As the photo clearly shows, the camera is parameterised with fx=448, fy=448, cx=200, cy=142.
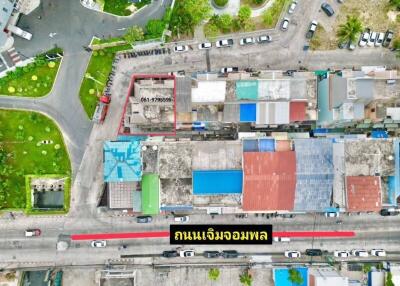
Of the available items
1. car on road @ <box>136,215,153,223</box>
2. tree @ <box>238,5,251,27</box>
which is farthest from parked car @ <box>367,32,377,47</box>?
car on road @ <box>136,215,153,223</box>

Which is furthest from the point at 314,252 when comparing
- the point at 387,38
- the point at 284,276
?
the point at 387,38

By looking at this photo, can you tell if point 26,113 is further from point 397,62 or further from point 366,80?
point 397,62

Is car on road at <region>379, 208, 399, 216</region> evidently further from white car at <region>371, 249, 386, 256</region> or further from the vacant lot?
the vacant lot

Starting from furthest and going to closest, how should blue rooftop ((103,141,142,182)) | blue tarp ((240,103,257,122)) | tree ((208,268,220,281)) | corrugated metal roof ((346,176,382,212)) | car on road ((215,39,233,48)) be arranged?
car on road ((215,39,233,48)), tree ((208,268,220,281)), blue rooftop ((103,141,142,182)), blue tarp ((240,103,257,122)), corrugated metal roof ((346,176,382,212))

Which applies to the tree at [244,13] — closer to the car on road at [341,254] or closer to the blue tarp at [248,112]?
the blue tarp at [248,112]

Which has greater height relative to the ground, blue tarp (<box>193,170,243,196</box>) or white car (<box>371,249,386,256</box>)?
blue tarp (<box>193,170,243,196</box>)

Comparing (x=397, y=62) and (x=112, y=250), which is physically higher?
(x=397, y=62)

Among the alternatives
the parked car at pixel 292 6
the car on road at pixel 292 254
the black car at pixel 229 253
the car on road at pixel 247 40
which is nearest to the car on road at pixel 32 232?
the black car at pixel 229 253

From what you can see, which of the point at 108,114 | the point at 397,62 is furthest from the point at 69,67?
the point at 397,62
